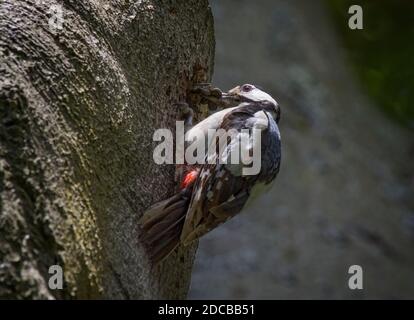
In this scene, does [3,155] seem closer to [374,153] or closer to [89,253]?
[89,253]

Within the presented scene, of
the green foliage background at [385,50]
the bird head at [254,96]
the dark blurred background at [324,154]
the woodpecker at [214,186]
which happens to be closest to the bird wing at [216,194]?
the woodpecker at [214,186]

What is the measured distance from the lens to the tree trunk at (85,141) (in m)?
2.19

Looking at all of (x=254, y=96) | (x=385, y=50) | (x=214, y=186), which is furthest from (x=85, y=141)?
(x=385, y=50)

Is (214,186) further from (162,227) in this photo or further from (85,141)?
(85,141)

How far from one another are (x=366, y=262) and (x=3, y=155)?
4.03 metres

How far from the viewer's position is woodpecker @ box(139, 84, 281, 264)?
8.79ft

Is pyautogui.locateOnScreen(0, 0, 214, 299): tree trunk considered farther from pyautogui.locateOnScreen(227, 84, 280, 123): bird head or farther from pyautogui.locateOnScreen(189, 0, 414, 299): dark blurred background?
pyautogui.locateOnScreen(189, 0, 414, 299): dark blurred background

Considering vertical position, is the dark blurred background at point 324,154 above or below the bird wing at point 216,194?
above

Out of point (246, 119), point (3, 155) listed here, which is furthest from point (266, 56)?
point (3, 155)

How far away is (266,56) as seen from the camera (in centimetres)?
648

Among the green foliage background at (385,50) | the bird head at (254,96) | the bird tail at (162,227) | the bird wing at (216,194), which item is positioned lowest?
the bird tail at (162,227)

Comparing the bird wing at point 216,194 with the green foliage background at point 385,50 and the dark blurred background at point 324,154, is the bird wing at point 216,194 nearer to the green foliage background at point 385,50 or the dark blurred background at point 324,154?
the dark blurred background at point 324,154

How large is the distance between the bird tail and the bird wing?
0.09 feet

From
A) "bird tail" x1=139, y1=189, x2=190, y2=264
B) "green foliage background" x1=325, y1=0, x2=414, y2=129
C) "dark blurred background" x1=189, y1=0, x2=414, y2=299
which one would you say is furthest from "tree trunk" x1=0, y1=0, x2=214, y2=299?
"green foliage background" x1=325, y1=0, x2=414, y2=129
